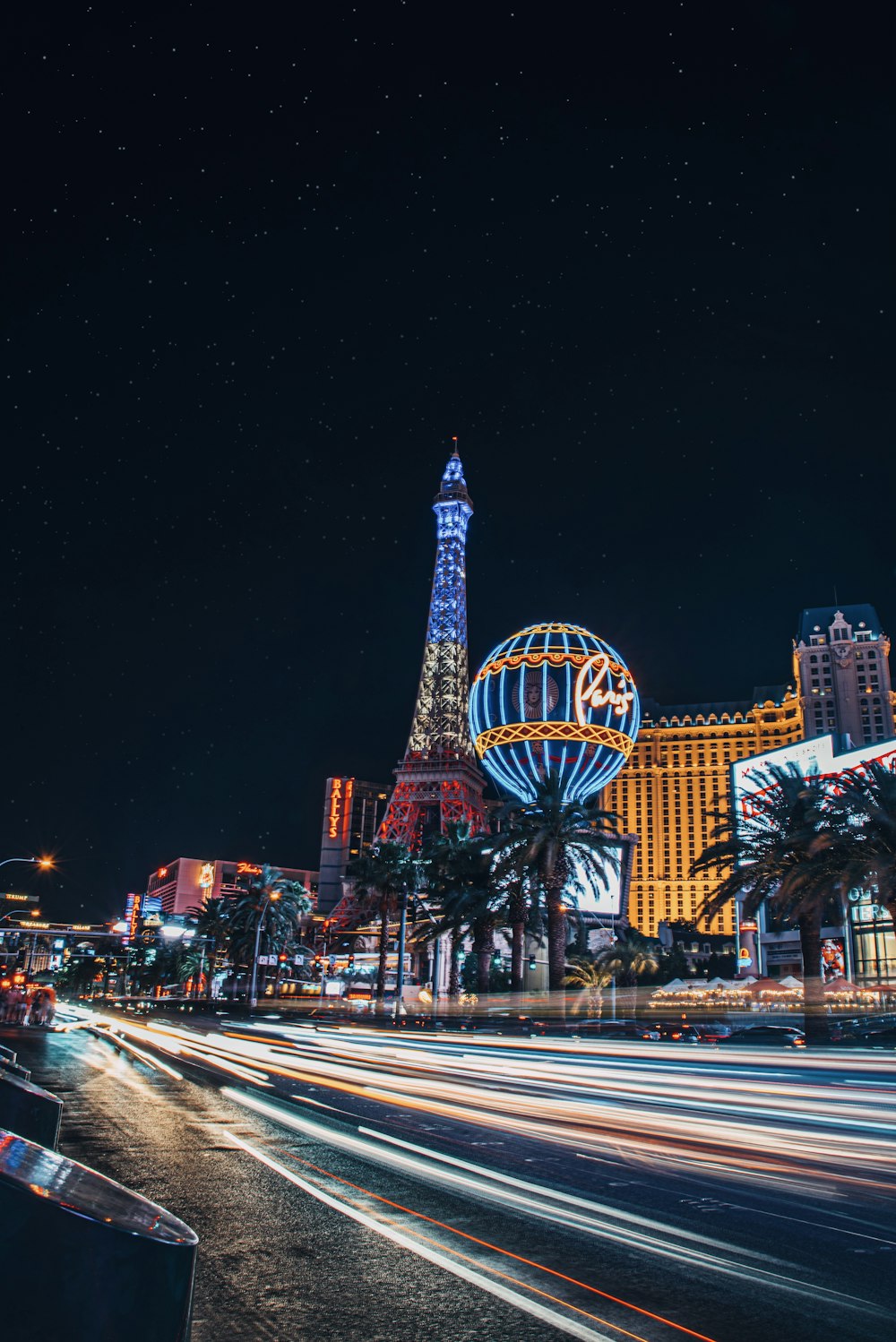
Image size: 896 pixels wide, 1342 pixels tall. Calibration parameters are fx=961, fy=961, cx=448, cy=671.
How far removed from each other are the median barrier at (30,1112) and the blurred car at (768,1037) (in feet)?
70.2

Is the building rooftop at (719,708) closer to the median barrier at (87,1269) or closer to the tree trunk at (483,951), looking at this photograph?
the tree trunk at (483,951)

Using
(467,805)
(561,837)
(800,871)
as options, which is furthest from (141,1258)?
(467,805)

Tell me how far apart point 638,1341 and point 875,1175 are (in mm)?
6270

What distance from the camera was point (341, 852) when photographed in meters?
168

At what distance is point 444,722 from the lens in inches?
4446

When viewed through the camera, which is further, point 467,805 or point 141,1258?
point 467,805

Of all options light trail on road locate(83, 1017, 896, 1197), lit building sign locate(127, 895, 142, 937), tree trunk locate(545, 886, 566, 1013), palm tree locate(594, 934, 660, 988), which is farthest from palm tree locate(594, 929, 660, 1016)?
light trail on road locate(83, 1017, 896, 1197)

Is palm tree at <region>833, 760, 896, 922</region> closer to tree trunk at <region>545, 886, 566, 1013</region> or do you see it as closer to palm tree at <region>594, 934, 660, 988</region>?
tree trunk at <region>545, 886, 566, 1013</region>

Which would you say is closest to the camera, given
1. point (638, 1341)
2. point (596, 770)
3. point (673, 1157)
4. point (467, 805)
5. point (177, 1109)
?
point (638, 1341)

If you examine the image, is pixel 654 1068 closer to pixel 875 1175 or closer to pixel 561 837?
pixel 875 1175

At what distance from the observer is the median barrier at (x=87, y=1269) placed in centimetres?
212

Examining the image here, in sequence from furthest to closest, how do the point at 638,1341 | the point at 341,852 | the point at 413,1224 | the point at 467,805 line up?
the point at 341,852, the point at 467,805, the point at 413,1224, the point at 638,1341

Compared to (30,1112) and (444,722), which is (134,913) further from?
(30,1112)

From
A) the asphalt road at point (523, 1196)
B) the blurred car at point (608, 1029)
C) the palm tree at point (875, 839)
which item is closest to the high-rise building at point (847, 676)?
the palm tree at point (875, 839)
